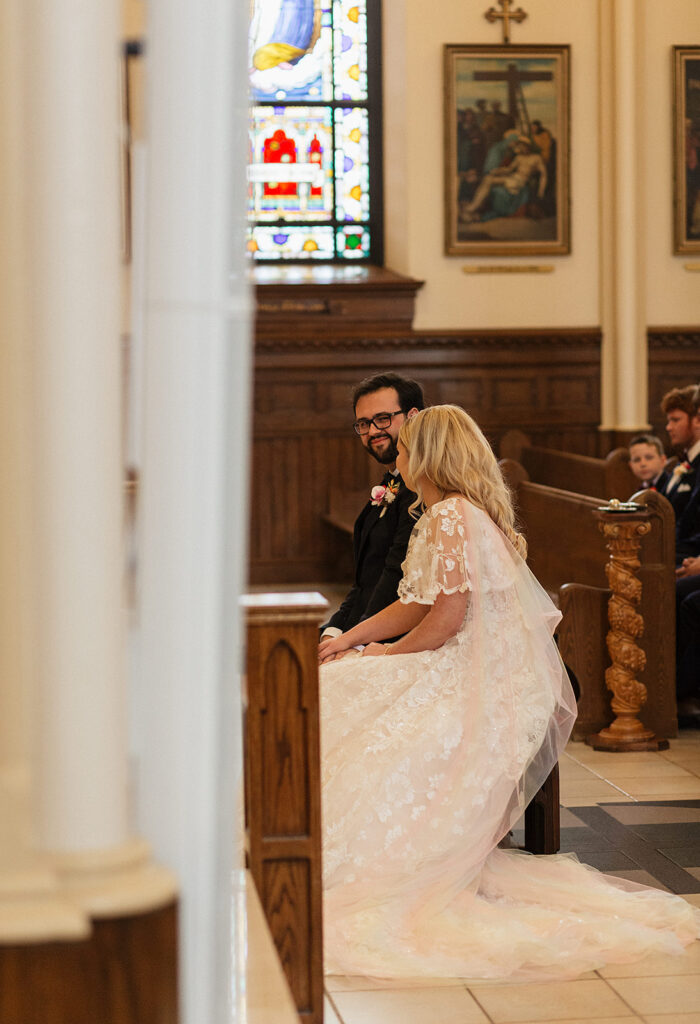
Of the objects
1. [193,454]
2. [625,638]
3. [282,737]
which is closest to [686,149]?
[625,638]

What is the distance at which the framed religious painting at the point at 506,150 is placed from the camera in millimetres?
11242

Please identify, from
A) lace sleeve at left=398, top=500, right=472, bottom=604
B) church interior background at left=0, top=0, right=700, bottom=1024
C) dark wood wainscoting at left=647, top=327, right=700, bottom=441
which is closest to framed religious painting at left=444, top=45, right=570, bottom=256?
dark wood wainscoting at left=647, top=327, right=700, bottom=441

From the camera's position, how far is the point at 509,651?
423cm

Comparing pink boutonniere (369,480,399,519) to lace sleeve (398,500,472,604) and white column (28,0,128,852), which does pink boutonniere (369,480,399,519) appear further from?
white column (28,0,128,852)

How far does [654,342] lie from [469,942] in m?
8.62

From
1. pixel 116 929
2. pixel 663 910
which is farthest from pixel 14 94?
pixel 663 910

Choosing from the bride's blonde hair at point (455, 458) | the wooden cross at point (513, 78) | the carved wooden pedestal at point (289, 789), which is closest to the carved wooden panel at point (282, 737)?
the carved wooden pedestal at point (289, 789)

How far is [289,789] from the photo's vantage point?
3.18 meters

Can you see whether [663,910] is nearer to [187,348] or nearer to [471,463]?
[471,463]

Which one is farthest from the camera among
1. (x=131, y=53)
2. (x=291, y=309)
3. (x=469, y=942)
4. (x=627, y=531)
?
(x=291, y=309)

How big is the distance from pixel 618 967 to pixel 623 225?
27.9 ft

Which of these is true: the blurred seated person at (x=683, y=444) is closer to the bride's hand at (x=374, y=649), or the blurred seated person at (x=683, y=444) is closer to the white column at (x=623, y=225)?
the bride's hand at (x=374, y=649)

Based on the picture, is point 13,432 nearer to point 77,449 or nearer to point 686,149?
point 77,449

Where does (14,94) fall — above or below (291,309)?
below
